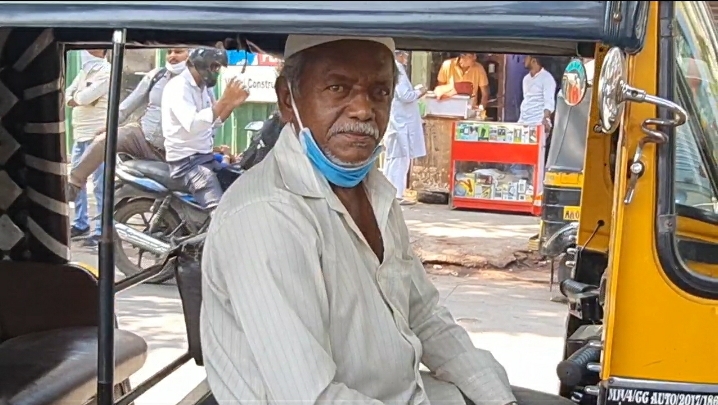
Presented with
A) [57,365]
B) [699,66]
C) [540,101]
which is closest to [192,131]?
[57,365]

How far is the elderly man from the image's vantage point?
1.82 m

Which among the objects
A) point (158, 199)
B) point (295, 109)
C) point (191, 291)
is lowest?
point (158, 199)

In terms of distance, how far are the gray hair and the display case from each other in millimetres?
7629

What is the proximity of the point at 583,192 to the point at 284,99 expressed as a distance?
1.23 metres

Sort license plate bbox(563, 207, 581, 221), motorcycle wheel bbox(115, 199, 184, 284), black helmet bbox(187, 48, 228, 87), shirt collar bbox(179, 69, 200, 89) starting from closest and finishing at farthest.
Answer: black helmet bbox(187, 48, 228, 87) < motorcycle wheel bbox(115, 199, 184, 284) < shirt collar bbox(179, 69, 200, 89) < license plate bbox(563, 207, 581, 221)

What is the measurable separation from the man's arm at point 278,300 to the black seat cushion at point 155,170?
15.7 ft

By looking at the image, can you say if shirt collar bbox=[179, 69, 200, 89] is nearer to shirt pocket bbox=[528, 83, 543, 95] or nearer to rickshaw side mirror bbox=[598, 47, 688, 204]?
shirt pocket bbox=[528, 83, 543, 95]

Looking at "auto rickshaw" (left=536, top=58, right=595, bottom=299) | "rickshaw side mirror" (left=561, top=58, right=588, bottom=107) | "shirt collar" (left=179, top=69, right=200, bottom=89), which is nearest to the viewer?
"rickshaw side mirror" (left=561, top=58, right=588, bottom=107)

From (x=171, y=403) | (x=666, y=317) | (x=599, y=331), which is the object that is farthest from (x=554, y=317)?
(x=666, y=317)

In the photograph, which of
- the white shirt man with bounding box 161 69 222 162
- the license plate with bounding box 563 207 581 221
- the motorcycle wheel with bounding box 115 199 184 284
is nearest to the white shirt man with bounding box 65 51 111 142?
the motorcycle wheel with bounding box 115 199 184 284

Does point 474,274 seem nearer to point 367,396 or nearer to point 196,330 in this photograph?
point 196,330

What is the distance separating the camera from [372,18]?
1433 mm

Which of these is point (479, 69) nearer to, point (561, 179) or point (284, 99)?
point (561, 179)

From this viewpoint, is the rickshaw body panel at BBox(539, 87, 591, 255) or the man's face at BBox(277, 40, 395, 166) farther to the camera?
the rickshaw body panel at BBox(539, 87, 591, 255)
